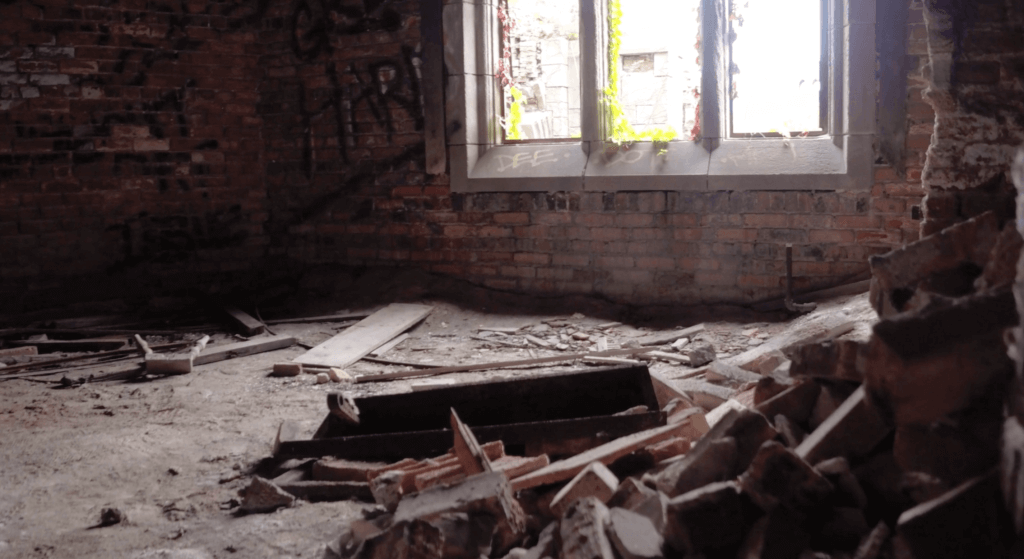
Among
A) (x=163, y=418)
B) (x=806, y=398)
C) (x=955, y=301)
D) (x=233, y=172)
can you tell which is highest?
(x=233, y=172)

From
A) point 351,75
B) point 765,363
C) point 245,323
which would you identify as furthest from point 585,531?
point 351,75

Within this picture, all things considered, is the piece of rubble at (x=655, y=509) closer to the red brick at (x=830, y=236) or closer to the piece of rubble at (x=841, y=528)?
the piece of rubble at (x=841, y=528)

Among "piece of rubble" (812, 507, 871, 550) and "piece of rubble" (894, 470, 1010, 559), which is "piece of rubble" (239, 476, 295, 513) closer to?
"piece of rubble" (812, 507, 871, 550)

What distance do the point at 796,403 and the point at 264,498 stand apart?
1.80m

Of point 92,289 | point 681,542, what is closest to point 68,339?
point 92,289

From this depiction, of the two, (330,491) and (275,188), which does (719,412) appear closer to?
(330,491)

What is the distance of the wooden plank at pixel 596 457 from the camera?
2633 mm

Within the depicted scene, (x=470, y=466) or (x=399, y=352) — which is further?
(x=399, y=352)

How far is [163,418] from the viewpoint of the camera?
4.15 m

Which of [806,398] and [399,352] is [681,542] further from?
[399,352]

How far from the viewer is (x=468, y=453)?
2.71m

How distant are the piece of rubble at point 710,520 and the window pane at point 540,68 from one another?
489cm

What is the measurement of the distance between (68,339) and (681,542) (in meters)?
5.23

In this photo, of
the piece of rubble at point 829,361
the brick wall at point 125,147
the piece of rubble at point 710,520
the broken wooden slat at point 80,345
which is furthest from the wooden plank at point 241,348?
the piece of rubble at point 710,520
